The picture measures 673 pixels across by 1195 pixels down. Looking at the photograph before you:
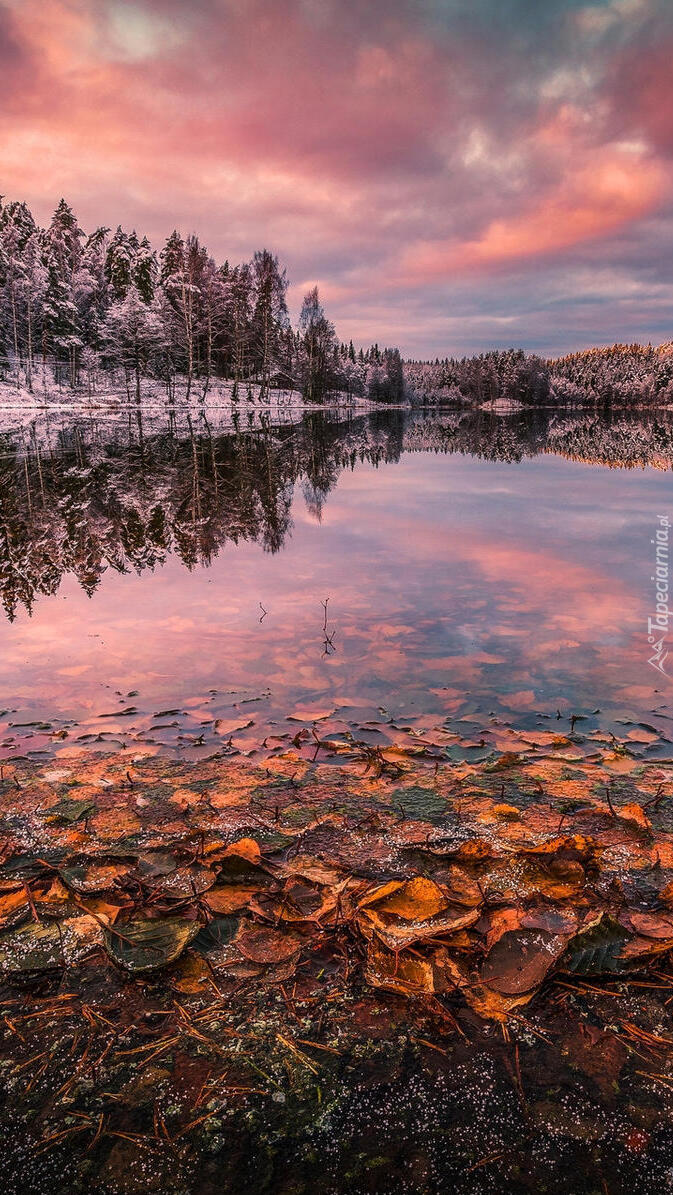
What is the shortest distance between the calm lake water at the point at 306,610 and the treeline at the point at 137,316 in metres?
49.4

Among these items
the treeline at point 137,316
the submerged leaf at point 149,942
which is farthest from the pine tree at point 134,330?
the submerged leaf at point 149,942

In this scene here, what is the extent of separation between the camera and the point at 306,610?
8.68 meters

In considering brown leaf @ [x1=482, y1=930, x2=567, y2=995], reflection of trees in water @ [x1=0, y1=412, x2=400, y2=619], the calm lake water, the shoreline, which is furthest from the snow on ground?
brown leaf @ [x1=482, y1=930, x2=567, y2=995]

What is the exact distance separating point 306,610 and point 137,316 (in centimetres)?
6904

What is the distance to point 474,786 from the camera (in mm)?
4109

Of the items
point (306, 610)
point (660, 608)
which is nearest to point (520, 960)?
point (306, 610)

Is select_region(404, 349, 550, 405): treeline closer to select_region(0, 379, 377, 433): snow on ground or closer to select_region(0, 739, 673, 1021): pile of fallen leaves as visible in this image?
select_region(0, 379, 377, 433): snow on ground

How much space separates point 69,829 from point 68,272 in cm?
8995

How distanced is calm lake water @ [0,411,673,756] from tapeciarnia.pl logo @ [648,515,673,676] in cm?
16

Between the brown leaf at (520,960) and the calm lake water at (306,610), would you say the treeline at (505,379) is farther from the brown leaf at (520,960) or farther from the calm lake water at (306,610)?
the brown leaf at (520,960)

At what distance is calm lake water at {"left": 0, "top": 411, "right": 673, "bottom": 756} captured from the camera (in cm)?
560

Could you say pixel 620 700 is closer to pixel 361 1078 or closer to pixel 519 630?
pixel 519 630

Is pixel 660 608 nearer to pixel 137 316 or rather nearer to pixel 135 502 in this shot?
pixel 135 502

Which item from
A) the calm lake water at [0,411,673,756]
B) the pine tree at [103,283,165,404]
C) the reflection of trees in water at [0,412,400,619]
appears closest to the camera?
the calm lake water at [0,411,673,756]
